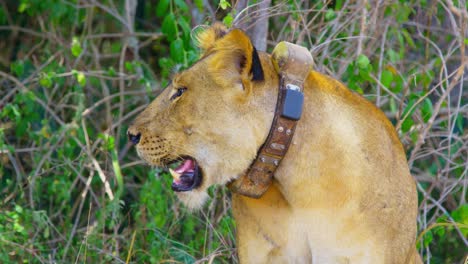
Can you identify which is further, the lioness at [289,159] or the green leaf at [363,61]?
the green leaf at [363,61]

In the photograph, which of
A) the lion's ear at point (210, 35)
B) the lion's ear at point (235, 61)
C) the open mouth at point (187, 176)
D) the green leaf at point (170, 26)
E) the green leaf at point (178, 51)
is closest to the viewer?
the lion's ear at point (235, 61)

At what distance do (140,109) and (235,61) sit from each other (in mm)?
2880

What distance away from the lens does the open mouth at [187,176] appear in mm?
3217

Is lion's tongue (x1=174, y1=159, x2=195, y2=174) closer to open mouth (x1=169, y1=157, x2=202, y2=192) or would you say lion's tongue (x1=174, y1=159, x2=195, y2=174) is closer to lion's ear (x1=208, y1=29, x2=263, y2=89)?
open mouth (x1=169, y1=157, x2=202, y2=192)

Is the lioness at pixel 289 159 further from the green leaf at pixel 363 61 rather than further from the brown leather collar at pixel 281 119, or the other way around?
the green leaf at pixel 363 61

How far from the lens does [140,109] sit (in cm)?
591

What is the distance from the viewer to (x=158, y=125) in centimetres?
326

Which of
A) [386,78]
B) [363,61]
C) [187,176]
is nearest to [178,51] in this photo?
[363,61]

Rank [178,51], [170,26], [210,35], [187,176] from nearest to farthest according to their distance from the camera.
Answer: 1. [187,176]
2. [210,35]
3. [178,51]
4. [170,26]

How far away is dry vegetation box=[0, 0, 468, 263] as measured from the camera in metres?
4.61

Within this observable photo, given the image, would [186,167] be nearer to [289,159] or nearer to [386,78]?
[289,159]

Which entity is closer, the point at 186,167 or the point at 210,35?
the point at 186,167

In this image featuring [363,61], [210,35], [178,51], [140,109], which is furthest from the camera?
[140,109]

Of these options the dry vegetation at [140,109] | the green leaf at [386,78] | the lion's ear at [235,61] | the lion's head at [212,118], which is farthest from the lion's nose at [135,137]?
the green leaf at [386,78]
